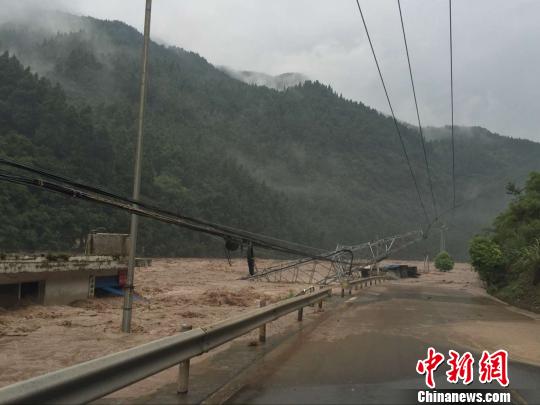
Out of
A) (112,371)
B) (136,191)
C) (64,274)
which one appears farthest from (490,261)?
(112,371)

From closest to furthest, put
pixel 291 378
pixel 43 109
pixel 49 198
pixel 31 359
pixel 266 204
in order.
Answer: pixel 291 378, pixel 31 359, pixel 49 198, pixel 43 109, pixel 266 204

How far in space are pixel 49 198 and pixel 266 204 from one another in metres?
81.8

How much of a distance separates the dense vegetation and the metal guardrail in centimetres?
2085

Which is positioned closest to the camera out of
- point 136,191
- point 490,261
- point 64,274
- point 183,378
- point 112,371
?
point 112,371

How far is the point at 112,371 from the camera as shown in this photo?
4758 millimetres

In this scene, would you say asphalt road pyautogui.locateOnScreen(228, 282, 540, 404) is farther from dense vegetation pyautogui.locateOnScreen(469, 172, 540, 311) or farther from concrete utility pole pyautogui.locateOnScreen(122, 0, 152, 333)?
dense vegetation pyautogui.locateOnScreen(469, 172, 540, 311)

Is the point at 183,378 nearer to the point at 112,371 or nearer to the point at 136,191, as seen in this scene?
the point at 112,371

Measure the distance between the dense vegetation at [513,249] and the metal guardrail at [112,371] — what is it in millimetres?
20845

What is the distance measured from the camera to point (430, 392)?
6398 millimetres

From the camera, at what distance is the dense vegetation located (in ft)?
85.8

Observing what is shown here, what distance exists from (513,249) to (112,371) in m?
31.8

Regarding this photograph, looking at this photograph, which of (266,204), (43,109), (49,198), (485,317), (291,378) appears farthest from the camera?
(266,204)

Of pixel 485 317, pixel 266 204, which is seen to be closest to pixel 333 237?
pixel 266 204

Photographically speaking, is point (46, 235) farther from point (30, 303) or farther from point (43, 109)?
point (30, 303)
